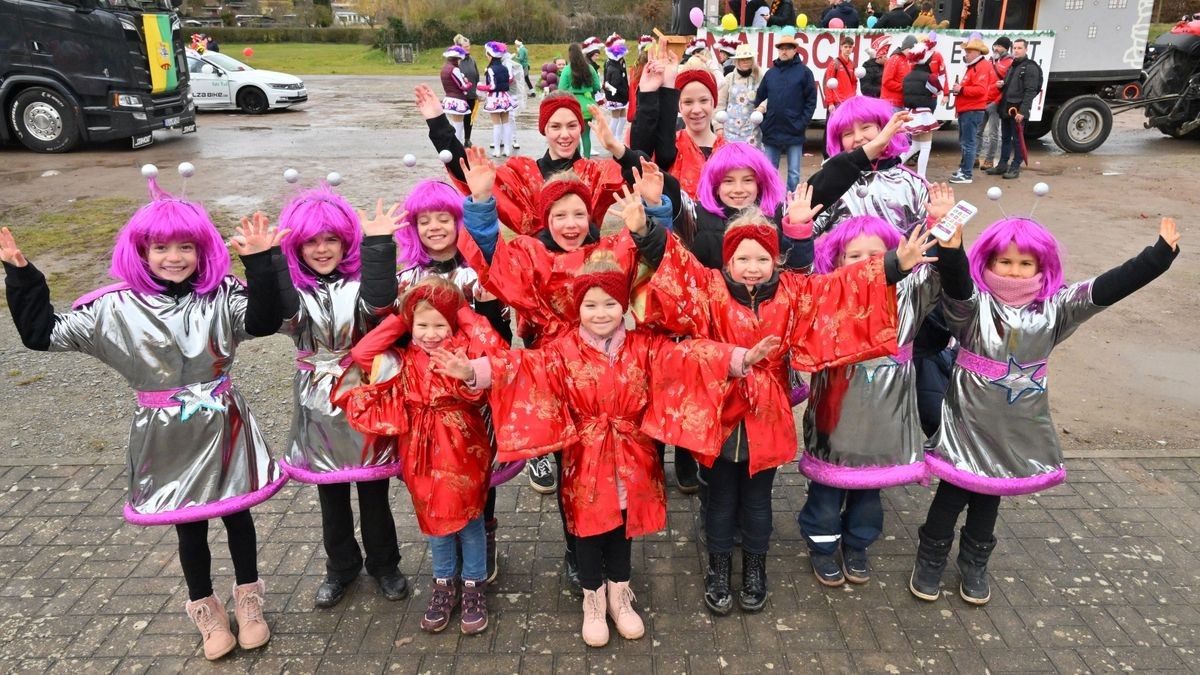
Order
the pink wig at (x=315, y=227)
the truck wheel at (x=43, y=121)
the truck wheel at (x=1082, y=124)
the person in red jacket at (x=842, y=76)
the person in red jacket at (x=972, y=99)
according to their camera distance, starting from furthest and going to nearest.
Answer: the truck wheel at (x=43, y=121)
the truck wheel at (x=1082, y=124)
the person in red jacket at (x=842, y=76)
the person in red jacket at (x=972, y=99)
the pink wig at (x=315, y=227)

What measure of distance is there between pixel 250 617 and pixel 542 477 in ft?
4.87

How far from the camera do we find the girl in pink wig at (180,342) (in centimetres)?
263

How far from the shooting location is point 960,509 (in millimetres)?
3078

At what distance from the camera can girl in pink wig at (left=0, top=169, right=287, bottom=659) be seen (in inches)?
104

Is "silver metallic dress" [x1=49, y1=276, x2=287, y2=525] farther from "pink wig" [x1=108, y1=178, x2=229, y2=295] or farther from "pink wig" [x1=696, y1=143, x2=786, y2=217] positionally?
"pink wig" [x1=696, y1=143, x2=786, y2=217]

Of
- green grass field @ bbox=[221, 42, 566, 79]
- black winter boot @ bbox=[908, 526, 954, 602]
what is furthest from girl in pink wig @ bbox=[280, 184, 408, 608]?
green grass field @ bbox=[221, 42, 566, 79]

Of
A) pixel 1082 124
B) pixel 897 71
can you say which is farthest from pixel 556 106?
pixel 1082 124

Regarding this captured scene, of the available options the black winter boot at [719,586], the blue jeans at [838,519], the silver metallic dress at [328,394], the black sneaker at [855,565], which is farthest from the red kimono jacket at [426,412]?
the black sneaker at [855,565]

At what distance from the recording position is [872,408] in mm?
2967

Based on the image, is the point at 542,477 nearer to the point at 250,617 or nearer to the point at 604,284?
the point at 250,617

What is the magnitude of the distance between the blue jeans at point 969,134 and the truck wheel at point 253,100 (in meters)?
15.2

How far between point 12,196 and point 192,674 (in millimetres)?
9826

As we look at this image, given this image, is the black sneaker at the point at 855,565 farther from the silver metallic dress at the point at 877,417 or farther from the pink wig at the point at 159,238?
the pink wig at the point at 159,238

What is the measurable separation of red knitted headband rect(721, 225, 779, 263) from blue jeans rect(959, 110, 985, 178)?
9.22 metres
